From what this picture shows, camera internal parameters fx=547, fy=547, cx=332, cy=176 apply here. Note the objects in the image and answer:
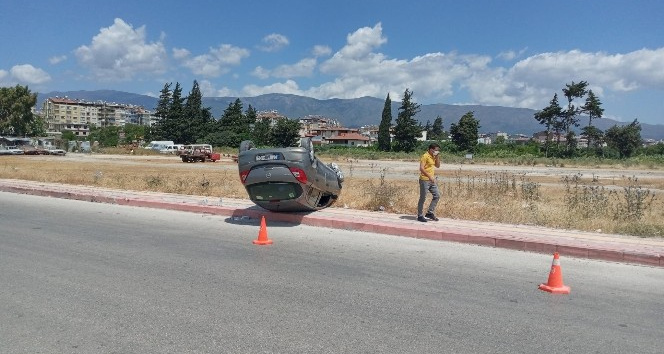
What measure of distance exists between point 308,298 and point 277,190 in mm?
4506

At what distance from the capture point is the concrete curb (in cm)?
797

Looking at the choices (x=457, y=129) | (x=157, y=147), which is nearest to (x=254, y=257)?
(x=157, y=147)

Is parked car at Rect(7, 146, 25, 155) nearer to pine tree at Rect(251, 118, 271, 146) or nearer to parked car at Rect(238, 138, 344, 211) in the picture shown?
pine tree at Rect(251, 118, 271, 146)

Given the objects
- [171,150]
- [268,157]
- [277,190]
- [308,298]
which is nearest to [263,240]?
[277,190]

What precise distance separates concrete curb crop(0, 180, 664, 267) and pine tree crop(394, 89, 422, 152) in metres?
83.7

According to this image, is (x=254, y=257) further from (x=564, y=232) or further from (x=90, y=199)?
(x=90, y=199)

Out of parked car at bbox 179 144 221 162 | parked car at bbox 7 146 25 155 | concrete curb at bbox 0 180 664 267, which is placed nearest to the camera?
concrete curb at bbox 0 180 664 267

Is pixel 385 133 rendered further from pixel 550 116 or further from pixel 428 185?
pixel 428 185

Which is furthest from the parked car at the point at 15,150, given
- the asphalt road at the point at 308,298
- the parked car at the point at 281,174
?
the parked car at the point at 281,174

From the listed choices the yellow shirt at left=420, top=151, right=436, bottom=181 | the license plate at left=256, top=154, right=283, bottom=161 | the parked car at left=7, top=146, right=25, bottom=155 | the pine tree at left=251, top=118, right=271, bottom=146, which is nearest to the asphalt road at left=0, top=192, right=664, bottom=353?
the license plate at left=256, top=154, right=283, bottom=161

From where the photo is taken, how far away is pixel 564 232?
9766 millimetres

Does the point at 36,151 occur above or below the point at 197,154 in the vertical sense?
below

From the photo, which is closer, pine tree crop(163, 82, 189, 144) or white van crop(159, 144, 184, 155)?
white van crop(159, 144, 184, 155)

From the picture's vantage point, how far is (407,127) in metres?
96.1
